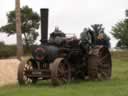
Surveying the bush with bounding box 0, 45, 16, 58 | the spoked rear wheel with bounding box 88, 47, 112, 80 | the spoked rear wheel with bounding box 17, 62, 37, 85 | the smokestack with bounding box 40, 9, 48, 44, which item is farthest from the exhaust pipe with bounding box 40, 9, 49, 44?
the bush with bounding box 0, 45, 16, 58

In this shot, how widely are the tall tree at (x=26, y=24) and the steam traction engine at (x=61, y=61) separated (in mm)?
42829

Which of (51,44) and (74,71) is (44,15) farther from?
(74,71)

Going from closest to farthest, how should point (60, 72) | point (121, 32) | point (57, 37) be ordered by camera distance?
point (60, 72) → point (57, 37) → point (121, 32)

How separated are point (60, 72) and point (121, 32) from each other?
2412 inches

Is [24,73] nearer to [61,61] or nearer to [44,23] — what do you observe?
[61,61]

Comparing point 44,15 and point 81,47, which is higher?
point 44,15

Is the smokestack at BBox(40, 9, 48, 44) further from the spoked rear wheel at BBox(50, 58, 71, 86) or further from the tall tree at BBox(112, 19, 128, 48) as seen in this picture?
the tall tree at BBox(112, 19, 128, 48)

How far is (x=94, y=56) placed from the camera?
20234 millimetres

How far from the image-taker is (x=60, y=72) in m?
18.0

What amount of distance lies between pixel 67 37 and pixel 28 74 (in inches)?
81.1

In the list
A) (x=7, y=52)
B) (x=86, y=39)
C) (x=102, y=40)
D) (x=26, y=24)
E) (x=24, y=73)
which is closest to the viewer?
(x=24, y=73)

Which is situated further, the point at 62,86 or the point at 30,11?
the point at 30,11

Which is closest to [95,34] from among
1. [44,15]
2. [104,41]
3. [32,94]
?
[104,41]

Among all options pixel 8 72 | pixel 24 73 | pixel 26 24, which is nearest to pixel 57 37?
pixel 24 73
